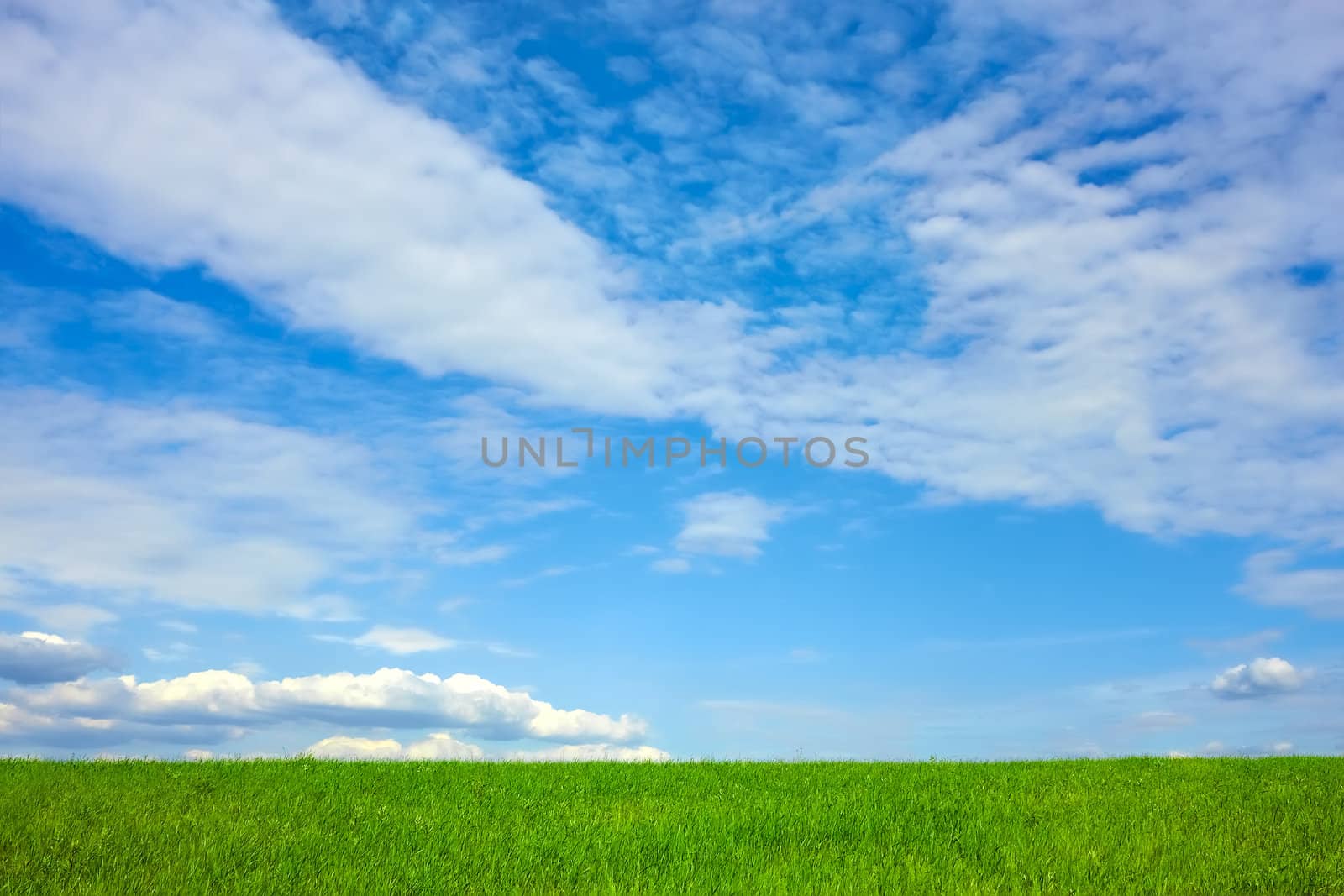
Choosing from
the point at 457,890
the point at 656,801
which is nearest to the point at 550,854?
the point at 457,890

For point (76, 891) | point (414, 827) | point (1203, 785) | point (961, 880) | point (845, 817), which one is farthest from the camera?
point (1203, 785)

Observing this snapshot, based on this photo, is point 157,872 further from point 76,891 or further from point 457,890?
point 457,890

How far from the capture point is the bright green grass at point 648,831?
1270 centimetres

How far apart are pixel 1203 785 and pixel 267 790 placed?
1874 cm

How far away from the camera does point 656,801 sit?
17.5m

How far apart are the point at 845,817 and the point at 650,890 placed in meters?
5.13

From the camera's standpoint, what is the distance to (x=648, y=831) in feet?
49.1

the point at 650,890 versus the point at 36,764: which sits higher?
the point at 36,764

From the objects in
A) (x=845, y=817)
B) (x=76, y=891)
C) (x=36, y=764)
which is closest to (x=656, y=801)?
(x=845, y=817)

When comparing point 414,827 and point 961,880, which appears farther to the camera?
point 414,827

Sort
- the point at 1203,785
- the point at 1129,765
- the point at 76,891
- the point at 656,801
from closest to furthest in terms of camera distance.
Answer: the point at 76,891, the point at 656,801, the point at 1203,785, the point at 1129,765

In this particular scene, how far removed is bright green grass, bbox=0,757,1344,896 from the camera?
12.7 metres

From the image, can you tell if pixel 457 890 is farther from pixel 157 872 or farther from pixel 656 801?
pixel 656 801

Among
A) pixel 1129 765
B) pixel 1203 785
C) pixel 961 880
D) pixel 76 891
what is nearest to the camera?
pixel 76 891
